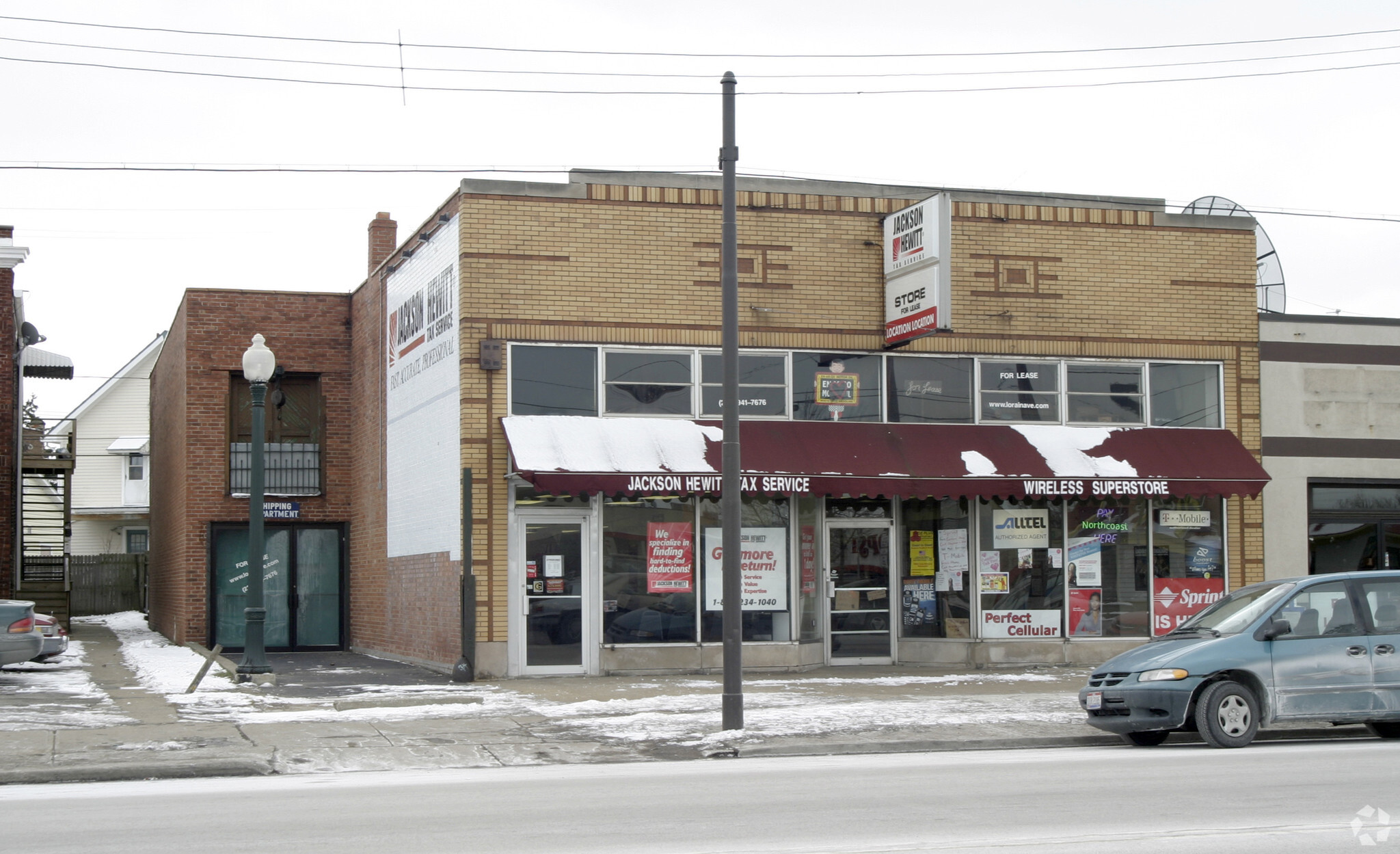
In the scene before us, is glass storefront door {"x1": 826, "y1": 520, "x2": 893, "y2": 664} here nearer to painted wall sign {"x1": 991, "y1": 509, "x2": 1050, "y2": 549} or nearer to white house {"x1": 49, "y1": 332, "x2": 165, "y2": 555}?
painted wall sign {"x1": 991, "y1": 509, "x2": 1050, "y2": 549}

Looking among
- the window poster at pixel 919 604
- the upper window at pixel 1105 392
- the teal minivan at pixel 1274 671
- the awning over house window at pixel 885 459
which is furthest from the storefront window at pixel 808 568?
the teal minivan at pixel 1274 671

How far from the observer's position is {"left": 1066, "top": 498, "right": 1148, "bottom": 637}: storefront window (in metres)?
19.9

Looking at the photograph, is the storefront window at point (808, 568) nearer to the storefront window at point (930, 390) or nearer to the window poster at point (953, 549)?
the storefront window at point (930, 390)

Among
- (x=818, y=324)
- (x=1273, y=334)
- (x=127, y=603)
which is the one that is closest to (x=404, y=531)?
(x=818, y=324)

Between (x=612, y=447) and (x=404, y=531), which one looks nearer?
(x=612, y=447)

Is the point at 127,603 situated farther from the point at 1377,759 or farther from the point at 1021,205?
the point at 1377,759

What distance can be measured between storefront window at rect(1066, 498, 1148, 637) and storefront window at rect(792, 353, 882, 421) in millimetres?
3380

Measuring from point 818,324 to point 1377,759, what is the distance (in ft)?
32.2

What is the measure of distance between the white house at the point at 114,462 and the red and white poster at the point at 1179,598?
4000cm

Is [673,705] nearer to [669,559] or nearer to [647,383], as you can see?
[669,559]

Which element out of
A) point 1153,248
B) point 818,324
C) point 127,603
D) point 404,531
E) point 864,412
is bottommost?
point 127,603

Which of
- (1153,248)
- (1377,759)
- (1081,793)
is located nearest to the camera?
(1081,793)

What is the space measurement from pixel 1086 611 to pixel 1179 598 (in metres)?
1.50

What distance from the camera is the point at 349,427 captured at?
25219mm
